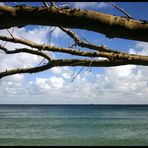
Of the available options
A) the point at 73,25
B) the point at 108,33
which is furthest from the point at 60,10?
the point at 108,33

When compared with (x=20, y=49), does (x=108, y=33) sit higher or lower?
lower

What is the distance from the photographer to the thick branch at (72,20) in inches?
98.0

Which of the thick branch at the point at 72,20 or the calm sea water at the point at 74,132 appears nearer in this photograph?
the thick branch at the point at 72,20

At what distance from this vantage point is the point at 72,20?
8.23 feet

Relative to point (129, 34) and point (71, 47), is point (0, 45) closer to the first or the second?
point (71, 47)

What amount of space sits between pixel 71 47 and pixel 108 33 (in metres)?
1.73

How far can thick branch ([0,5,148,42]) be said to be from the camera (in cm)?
249

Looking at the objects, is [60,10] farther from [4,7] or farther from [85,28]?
[4,7]

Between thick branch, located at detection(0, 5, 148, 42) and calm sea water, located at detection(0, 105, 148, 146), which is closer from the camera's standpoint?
thick branch, located at detection(0, 5, 148, 42)

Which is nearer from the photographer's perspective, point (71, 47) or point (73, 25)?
point (73, 25)

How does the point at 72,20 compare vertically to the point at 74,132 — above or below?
below

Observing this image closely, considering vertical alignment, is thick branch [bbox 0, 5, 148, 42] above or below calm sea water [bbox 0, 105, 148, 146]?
below

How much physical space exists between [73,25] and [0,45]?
1.87 metres

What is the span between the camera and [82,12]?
252 cm
